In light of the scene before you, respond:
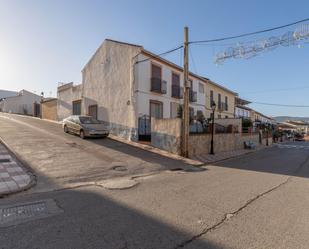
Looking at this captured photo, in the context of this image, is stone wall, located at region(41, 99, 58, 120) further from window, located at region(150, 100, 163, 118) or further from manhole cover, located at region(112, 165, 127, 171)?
manhole cover, located at region(112, 165, 127, 171)

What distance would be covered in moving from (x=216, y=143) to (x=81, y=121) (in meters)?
9.41

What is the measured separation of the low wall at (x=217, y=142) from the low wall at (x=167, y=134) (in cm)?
94

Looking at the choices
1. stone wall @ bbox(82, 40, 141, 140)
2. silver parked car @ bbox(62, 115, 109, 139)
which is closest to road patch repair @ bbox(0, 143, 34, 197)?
silver parked car @ bbox(62, 115, 109, 139)

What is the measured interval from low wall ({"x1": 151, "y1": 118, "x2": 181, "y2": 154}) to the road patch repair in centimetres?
801

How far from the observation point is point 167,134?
14.8 metres

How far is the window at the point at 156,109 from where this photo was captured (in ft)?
60.6

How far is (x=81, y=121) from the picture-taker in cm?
1686

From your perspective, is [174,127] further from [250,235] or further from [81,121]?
[250,235]

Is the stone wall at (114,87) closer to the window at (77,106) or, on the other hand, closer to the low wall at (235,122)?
the window at (77,106)

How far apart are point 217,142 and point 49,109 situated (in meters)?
22.3

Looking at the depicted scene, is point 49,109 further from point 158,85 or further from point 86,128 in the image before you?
point 158,85

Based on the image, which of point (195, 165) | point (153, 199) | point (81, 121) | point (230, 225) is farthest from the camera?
point (81, 121)

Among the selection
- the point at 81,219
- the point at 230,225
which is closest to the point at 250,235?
the point at 230,225

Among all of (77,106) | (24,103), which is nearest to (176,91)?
(77,106)
